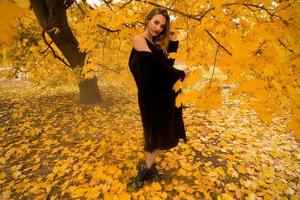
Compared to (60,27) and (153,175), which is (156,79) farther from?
(60,27)

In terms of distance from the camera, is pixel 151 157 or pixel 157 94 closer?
pixel 157 94

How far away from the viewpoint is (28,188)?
3.02 m

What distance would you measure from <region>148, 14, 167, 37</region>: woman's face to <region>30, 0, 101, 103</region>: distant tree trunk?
96.5 inches

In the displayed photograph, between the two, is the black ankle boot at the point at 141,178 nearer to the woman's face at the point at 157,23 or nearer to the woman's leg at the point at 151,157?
the woman's leg at the point at 151,157

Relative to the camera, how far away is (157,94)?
2455 mm

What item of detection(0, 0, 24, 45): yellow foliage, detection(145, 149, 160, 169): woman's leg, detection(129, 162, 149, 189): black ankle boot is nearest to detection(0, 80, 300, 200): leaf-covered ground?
detection(129, 162, 149, 189): black ankle boot

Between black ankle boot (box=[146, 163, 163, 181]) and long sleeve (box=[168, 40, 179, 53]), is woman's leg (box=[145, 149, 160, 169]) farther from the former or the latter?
long sleeve (box=[168, 40, 179, 53])

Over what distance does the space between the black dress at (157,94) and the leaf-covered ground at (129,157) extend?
67 cm

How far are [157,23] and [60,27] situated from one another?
3131 millimetres

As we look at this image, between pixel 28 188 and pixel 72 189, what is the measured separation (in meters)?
0.56

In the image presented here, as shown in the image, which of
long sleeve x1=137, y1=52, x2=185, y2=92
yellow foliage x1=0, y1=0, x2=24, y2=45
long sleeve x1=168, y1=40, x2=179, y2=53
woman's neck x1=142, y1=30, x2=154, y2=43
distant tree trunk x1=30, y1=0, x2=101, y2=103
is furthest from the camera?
distant tree trunk x1=30, y1=0, x2=101, y2=103

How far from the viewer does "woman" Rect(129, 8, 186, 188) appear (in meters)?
2.29

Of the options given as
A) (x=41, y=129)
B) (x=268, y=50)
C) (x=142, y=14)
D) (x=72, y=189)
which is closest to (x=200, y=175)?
(x=72, y=189)

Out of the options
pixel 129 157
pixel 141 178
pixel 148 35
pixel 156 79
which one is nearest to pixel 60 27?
pixel 129 157
